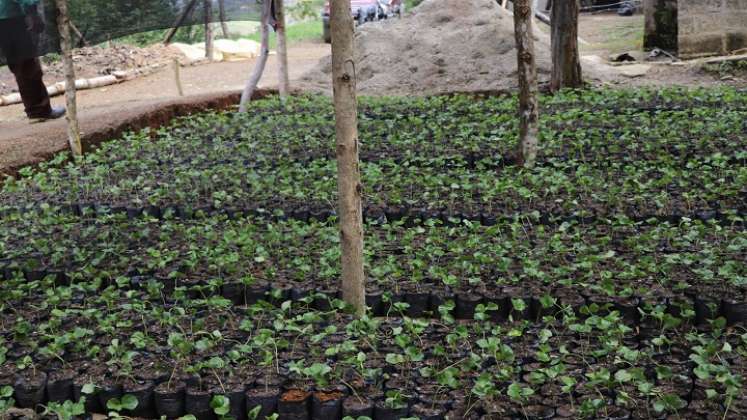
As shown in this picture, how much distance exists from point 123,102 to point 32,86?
104 inches

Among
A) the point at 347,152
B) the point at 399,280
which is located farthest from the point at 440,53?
the point at 347,152

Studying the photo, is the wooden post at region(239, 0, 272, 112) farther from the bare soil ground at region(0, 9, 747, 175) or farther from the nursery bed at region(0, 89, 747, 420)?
the nursery bed at region(0, 89, 747, 420)

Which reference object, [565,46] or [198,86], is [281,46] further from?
[198,86]

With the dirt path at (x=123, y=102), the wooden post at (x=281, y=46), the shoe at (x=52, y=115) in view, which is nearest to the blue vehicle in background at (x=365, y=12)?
the dirt path at (x=123, y=102)

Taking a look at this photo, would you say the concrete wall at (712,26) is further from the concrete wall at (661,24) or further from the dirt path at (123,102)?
the dirt path at (123,102)

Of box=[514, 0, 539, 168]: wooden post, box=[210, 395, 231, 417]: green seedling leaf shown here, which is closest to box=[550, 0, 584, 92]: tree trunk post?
box=[514, 0, 539, 168]: wooden post

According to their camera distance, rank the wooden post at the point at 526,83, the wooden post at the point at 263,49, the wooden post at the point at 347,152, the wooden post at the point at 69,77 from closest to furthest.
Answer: the wooden post at the point at 347,152, the wooden post at the point at 526,83, the wooden post at the point at 69,77, the wooden post at the point at 263,49

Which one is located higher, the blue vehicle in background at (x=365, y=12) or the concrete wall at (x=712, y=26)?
the blue vehicle in background at (x=365, y=12)

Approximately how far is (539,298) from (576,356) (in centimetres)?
65

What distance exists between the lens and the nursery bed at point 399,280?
3.51m

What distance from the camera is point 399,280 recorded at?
4754mm

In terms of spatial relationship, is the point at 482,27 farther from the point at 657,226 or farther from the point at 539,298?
the point at 539,298

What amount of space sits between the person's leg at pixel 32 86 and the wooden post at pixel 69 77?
128cm

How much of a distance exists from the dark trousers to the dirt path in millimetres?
306
